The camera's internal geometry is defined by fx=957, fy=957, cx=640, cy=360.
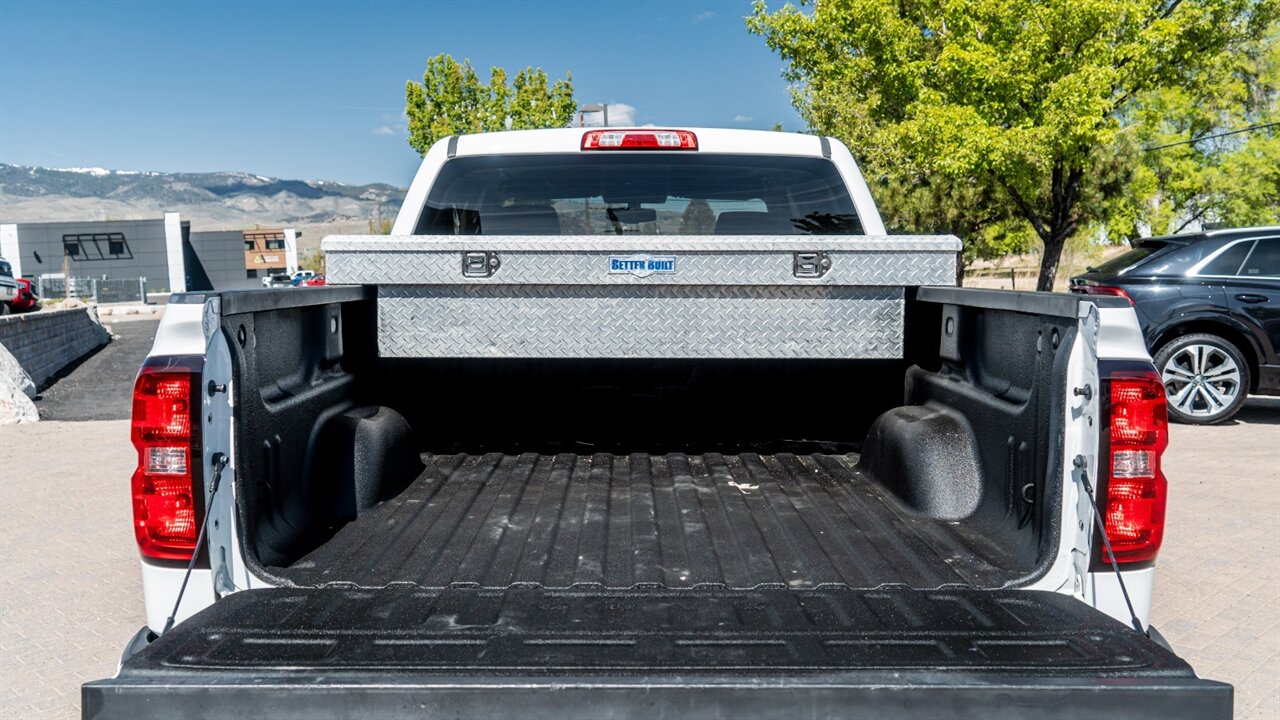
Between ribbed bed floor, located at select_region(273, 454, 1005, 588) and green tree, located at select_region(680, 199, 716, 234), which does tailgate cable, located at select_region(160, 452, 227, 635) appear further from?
green tree, located at select_region(680, 199, 716, 234)

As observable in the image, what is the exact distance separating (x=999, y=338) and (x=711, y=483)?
117 cm

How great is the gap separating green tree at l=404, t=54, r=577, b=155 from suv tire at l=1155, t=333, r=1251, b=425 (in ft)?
88.1

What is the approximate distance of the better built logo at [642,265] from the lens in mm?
2982

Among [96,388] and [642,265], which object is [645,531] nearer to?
[642,265]

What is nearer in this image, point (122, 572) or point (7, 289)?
point (122, 572)

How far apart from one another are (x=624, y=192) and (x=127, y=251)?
268ft

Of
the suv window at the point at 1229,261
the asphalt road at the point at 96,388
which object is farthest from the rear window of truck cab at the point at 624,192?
the suv window at the point at 1229,261

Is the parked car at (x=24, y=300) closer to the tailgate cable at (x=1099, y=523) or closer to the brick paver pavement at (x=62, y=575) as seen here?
the brick paver pavement at (x=62, y=575)

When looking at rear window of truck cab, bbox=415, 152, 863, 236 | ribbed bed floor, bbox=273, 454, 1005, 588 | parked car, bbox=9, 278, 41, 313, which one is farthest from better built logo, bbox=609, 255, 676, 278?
parked car, bbox=9, 278, 41, 313

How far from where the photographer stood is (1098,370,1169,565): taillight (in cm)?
213

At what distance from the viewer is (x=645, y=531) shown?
293 centimetres

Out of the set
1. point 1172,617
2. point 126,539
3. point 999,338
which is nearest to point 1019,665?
point 999,338

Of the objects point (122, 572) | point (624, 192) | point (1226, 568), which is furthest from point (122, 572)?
point (1226, 568)

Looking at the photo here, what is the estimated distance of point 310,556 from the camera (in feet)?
8.50
